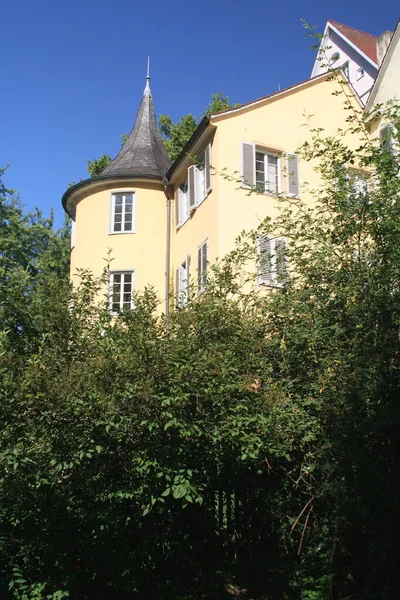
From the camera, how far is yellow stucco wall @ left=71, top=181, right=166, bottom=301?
19.9 metres

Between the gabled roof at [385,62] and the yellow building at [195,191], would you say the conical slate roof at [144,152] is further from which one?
the gabled roof at [385,62]

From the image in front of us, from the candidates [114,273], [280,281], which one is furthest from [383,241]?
[114,273]

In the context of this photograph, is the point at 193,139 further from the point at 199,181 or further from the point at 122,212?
the point at 122,212

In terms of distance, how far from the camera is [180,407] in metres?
6.39

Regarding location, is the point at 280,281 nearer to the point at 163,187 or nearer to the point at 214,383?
the point at 214,383

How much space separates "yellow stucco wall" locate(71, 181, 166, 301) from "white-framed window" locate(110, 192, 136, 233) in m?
0.14

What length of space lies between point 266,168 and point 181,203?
3.71 metres

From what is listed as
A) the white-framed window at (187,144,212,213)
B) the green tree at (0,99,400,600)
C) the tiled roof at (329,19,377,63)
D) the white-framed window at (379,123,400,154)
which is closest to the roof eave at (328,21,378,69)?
the tiled roof at (329,19,377,63)

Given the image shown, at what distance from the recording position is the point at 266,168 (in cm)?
1744

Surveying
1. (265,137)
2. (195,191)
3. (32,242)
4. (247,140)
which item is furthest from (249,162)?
(32,242)

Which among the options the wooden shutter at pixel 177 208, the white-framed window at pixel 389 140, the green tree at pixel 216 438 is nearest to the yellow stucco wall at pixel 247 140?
the wooden shutter at pixel 177 208

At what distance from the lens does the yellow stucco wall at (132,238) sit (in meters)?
19.9

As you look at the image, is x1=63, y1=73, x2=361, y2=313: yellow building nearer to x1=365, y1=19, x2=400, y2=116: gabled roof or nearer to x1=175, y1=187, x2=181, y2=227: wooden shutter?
x1=175, y1=187, x2=181, y2=227: wooden shutter

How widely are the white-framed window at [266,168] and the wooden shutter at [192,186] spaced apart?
1.71 m
